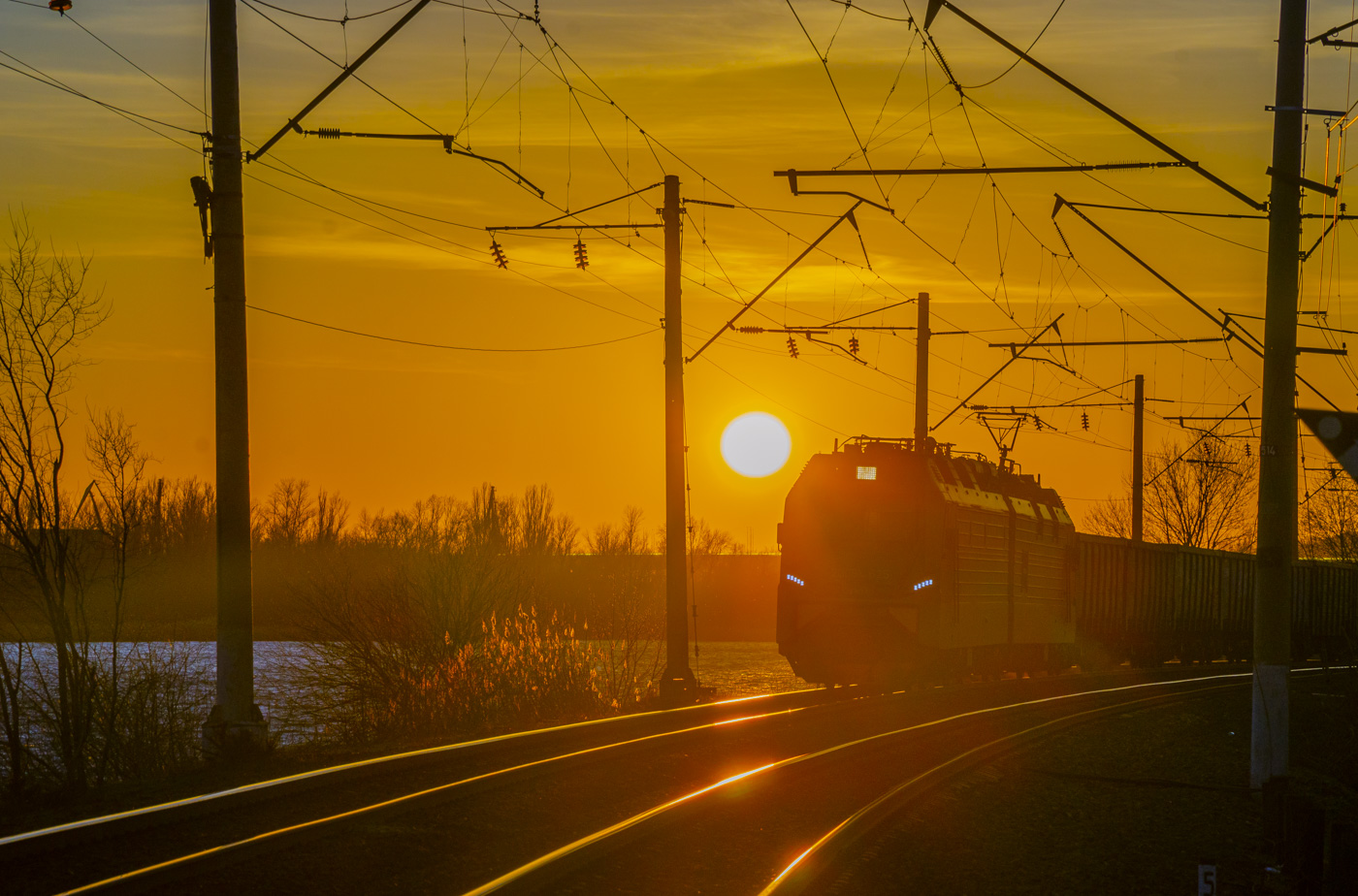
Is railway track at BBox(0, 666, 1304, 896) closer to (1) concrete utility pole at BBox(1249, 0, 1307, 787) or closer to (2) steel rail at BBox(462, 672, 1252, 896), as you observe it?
(2) steel rail at BBox(462, 672, 1252, 896)

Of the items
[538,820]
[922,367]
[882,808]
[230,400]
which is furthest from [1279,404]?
[922,367]

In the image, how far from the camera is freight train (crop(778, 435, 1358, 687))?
22.4 metres

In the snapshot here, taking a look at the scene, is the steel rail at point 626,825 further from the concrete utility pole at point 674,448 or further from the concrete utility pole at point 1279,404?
the concrete utility pole at point 674,448

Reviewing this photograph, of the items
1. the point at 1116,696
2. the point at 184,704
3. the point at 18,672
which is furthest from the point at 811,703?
the point at 18,672

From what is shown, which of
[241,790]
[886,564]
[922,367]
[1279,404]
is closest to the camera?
[241,790]

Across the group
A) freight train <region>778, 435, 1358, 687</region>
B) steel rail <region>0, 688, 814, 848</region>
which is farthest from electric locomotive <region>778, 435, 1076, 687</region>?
steel rail <region>0, 688, 814, 848</region>

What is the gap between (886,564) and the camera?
22.6 metres

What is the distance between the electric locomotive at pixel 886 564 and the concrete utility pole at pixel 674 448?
1854 mm

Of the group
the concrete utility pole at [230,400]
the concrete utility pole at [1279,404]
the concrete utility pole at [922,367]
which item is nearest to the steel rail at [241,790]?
the concrete utility pole at [230,400]

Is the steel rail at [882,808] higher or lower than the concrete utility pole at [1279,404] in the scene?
lower

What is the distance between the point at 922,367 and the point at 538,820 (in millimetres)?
22637

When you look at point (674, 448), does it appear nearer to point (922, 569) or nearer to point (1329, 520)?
point (922, 569)

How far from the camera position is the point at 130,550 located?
1870 centimetres

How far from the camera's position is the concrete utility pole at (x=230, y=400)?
14.2m
